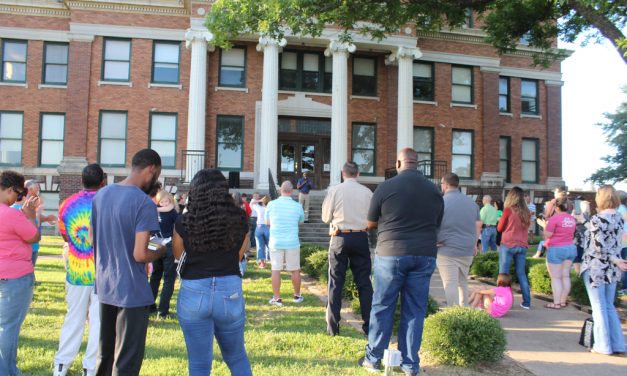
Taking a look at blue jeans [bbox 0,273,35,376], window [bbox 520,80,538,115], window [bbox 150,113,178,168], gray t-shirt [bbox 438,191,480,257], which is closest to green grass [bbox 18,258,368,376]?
blue jeans [bbox 0,273,35,376]

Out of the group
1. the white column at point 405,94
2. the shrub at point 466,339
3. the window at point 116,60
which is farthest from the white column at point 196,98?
the shrub at point 466,339

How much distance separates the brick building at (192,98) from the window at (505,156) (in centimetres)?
181

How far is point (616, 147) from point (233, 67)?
22.8 metres

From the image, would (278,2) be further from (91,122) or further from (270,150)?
(91,122)

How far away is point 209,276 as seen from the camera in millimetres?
3262

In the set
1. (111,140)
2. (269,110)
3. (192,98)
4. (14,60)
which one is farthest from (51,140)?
(269,110)

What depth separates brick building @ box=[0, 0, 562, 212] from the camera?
19219 mm

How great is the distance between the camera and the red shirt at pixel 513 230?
25.6 ft

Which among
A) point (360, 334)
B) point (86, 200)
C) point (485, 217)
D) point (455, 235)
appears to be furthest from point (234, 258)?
point (485, 217)

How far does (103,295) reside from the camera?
3463mm

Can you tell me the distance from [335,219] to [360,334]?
1.57 metres

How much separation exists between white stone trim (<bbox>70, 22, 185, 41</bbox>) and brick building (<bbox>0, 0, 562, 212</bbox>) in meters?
0.04

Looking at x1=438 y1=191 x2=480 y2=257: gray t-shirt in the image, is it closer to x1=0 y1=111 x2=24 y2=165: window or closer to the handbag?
the handbag

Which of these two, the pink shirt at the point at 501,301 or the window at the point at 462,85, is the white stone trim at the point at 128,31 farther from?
the pink shirt at the point at 501,301
